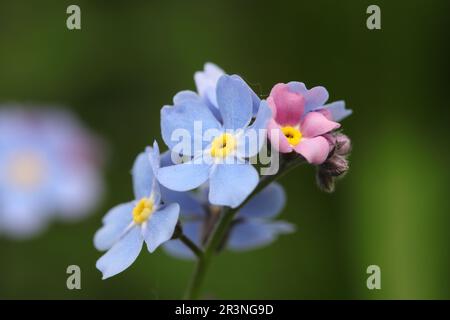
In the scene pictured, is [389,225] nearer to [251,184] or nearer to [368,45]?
[368,45]

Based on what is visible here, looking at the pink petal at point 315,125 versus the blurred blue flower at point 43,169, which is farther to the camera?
the blurred blue flower at point 43,169

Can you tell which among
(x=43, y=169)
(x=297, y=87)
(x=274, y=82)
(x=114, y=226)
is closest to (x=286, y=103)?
(x=297, y=87)

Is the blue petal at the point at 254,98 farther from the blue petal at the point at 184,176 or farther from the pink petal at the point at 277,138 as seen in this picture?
the blue petal at the point at 184,176

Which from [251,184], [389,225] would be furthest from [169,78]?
[251,184]

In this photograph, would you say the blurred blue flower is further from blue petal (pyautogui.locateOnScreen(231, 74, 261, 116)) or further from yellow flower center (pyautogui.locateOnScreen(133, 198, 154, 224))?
blue petal (pyautogui.locateOnScreen(231, 74, 261, 116))

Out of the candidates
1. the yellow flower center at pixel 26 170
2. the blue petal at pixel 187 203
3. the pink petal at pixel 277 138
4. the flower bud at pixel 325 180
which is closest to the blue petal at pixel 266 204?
the blue petal at pixel 187 203
